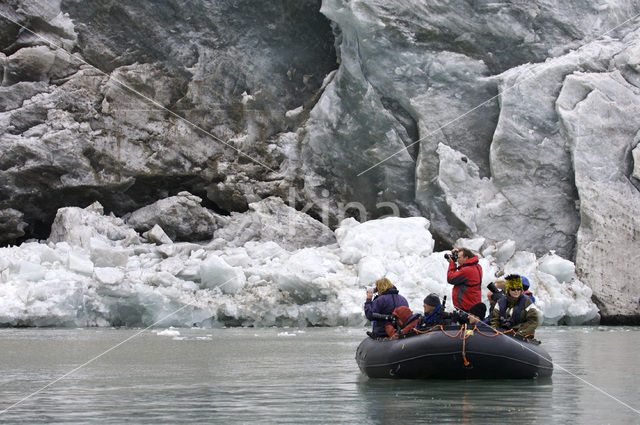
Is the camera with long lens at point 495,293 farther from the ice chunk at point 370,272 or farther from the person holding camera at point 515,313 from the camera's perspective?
the ice chunk at point 370,272

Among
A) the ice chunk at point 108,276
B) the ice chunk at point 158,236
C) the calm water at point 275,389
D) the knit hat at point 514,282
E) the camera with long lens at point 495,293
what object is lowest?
the calm water at point 275,389

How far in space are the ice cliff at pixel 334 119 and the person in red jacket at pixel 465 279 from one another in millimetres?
10959

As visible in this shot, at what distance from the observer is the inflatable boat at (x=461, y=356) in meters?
6.98

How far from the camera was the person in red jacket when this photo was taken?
25.0ft

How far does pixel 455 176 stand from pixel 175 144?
303 inches

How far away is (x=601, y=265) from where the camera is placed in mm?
17750

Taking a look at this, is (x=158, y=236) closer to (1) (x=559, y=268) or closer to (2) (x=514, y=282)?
(1) (x=559, y=268)

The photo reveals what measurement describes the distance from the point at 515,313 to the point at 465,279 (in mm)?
621

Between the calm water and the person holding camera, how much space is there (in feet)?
1.89

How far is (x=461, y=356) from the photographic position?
22.9 feet

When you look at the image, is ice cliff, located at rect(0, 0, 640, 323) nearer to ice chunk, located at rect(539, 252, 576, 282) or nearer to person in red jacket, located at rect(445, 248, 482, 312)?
ice chunk, located at rect(539, 252, 576, 282)

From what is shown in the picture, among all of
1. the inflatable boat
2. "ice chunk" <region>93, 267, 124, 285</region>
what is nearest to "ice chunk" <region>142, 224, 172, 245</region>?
"ice chunk" <region>93, 267, 124, 285</region>

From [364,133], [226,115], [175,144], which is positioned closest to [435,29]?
[364,133]

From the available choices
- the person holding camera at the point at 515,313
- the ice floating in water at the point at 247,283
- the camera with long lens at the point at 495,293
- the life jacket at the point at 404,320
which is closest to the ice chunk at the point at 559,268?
the ice floating in water at the point at 247,283
